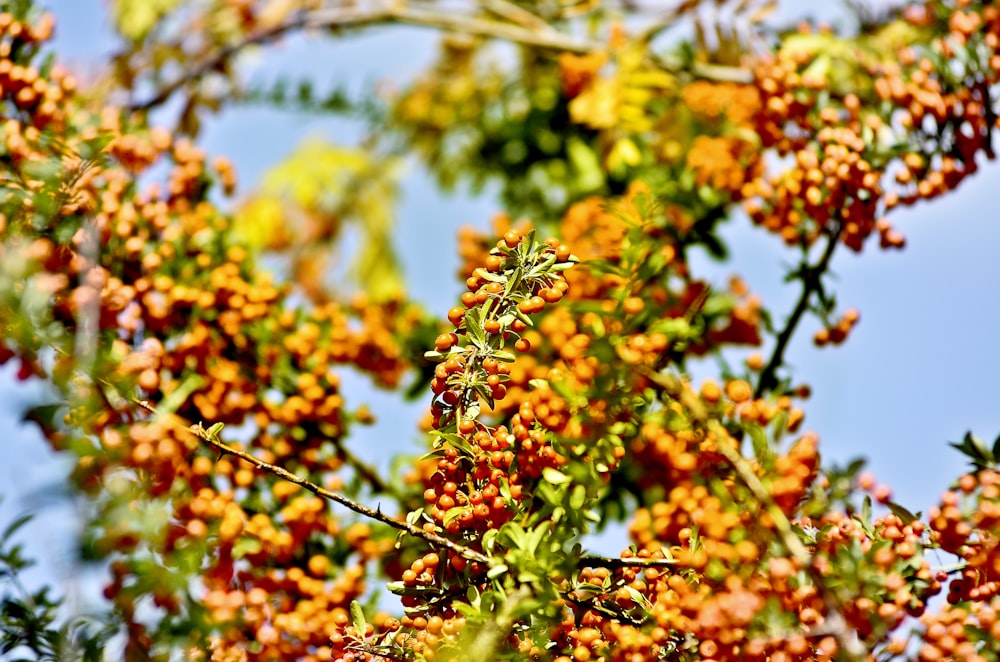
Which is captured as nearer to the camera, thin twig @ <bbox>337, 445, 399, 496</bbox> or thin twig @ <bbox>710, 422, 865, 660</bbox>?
thin twig @ <bbox>710, 422, 865, 660</bbox>

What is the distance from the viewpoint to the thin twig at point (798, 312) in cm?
244

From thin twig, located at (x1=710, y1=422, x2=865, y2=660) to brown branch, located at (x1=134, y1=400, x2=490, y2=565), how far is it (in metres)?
0.46

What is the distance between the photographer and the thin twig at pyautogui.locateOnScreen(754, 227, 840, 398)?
2.44 m

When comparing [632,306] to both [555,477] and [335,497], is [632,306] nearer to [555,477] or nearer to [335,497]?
[555,477]

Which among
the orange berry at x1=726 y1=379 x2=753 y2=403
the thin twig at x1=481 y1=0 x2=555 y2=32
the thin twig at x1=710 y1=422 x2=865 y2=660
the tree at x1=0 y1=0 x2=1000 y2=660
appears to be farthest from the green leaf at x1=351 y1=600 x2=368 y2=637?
the thin twig at x1=481 y1=0 x2=555 y2=32

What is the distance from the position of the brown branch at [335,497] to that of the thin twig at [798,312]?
1089 mm

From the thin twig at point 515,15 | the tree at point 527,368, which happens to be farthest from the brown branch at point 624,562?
the thin twig at point 515,15

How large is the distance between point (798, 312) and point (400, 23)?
2077mm

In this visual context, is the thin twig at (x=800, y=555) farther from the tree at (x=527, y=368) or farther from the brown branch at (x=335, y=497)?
the brown branch at (x=335, y=497)

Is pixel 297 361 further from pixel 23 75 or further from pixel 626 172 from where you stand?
pixel 626 172

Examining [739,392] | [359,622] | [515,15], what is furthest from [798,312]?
[515,15]

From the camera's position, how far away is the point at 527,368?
2537mm

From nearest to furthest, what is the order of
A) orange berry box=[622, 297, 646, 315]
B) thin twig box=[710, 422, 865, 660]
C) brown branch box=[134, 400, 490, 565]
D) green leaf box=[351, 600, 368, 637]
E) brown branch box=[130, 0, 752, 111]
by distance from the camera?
thin twig box=[710, 422, 865, 660] < brown branch box=[134, 400, 490, 565] < green leaf box=[351, 600, 368, 637] < orange berry box=[622, 297, 646, 315] < brown branch box=[130, 0, 752, 111]

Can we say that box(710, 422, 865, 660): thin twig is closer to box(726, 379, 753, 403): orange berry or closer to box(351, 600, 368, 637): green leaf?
box(726, 379, 753, 403): orange berry
